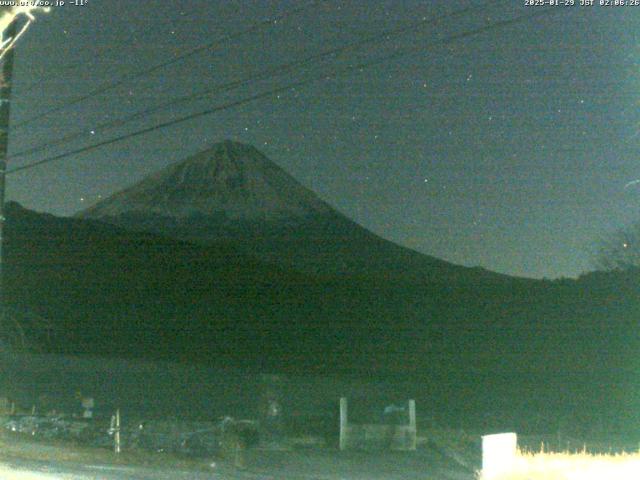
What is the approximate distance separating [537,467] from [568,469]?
0.42 m

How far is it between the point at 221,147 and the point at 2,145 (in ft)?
307

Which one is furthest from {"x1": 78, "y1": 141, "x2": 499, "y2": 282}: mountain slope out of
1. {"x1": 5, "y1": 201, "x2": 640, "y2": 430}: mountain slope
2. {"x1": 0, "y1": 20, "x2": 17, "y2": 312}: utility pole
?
{"x1": 0, "y1": 20, "x2": 17, "y2": 312}: utility pole

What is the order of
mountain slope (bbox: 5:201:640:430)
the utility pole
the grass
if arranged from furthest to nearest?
mountain slope (bbox: 5:201:640:430) < the utility pole < the grass

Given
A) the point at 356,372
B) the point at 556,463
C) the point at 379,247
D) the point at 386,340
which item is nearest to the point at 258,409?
the point at 356,372

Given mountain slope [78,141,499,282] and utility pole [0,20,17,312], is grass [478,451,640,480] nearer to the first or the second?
utility pole [0,20,17,312]

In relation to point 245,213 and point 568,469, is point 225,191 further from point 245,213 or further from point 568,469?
point 568,469

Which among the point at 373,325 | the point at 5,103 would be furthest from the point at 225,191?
the point at 5,103

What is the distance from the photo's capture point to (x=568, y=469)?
1170 cm

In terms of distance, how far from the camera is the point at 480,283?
1636 inches

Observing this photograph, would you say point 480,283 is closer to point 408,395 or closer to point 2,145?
point 408,395

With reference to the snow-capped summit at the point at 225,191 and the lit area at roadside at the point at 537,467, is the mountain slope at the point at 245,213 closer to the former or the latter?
the snow-capped summit at the point at 225,191

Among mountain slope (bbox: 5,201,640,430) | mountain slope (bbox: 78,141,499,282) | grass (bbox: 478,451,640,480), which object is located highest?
mountain slope (bbox: 78,141,499,282)

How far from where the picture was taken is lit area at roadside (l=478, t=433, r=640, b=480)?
440 inches

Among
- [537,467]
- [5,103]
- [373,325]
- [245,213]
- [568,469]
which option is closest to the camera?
[568,469]
